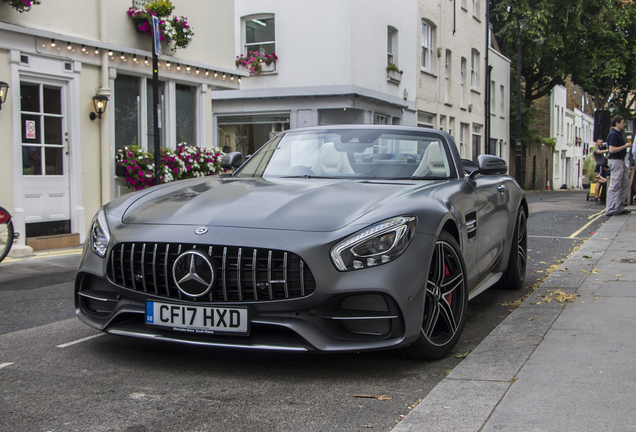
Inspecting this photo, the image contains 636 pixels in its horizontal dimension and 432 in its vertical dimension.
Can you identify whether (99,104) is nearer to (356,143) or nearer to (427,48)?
(356,143)

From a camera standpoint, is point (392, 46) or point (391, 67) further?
point (392, 46)

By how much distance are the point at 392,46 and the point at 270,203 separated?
20.8 m

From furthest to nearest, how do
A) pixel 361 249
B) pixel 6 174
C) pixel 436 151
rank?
pixel 6 174, pixel 436 151, pixel 361 249

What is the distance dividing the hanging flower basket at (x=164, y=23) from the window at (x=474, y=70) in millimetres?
21528

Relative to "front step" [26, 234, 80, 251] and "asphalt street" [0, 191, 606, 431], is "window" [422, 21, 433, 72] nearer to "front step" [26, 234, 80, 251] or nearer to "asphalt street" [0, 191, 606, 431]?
"front step" [26, 234, 80, 251]

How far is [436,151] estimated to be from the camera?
496 centimetres

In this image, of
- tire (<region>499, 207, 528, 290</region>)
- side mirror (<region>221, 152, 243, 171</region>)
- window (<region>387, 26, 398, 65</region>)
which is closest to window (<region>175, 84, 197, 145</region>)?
side mirror (<region>221, 152, 243, 171</region>)

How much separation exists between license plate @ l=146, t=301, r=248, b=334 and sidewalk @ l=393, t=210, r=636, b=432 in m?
0.96

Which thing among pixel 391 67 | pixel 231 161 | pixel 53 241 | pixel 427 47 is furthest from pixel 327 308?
pixel 427 47

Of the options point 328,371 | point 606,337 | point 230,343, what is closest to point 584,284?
point 606,337

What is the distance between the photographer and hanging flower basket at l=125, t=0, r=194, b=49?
11.9 metres

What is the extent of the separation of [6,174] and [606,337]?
8.16m

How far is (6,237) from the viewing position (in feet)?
25.4

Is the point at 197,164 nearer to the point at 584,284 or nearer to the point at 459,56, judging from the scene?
the point at 584,284
